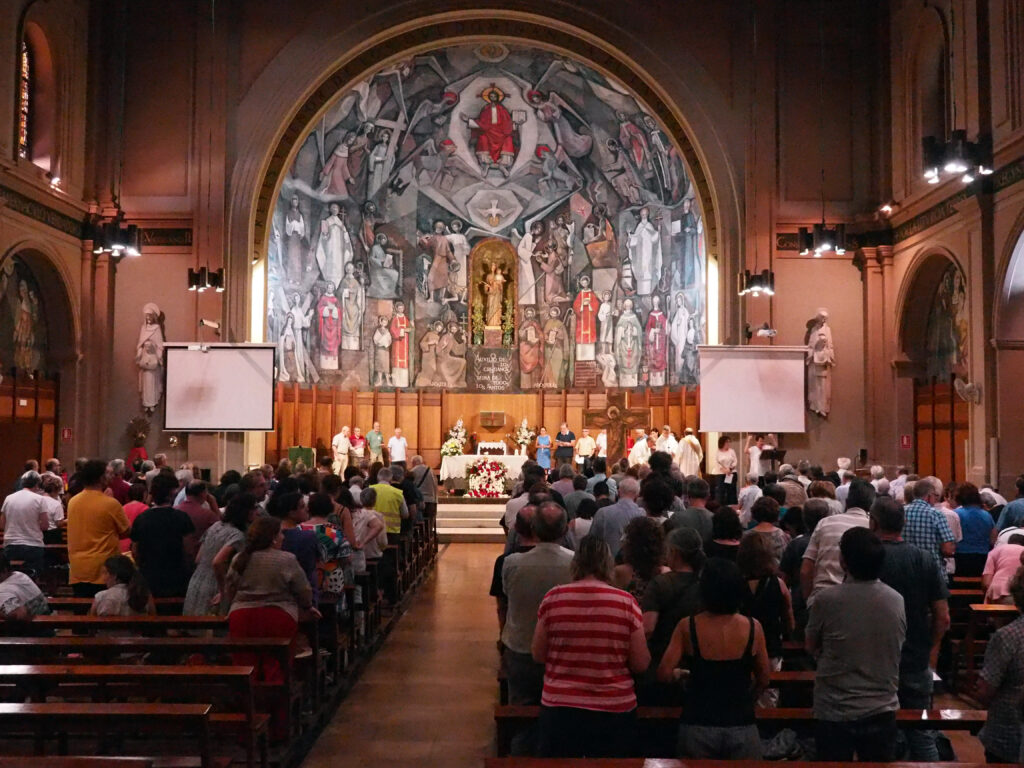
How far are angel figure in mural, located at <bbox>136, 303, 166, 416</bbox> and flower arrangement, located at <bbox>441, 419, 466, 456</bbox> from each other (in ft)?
21.5

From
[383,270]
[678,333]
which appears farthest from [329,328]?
[678,333]

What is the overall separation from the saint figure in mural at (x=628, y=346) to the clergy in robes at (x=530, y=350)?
2139 millimetres

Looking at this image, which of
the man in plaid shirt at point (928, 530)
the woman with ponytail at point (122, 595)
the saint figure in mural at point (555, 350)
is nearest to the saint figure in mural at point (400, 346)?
the saint figure in mural at point (555, 350)

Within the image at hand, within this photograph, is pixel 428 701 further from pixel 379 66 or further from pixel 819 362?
pixel 379 66

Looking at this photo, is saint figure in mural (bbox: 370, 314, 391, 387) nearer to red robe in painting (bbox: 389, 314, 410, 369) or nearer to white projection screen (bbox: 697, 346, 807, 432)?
red robe in painting (bbox: 389, 314, 410, 369)

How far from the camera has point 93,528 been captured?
281 inches

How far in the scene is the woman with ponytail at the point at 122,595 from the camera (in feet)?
19.8

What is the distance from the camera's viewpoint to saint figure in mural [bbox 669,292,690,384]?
22250mm

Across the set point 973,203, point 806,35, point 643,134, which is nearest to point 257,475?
point 973,203

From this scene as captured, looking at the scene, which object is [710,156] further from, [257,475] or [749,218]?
[257,475]

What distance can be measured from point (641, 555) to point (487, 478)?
15897 millimetres

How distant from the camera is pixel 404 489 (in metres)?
11.9

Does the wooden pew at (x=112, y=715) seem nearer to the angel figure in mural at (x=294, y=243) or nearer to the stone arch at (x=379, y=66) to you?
the stone arch at (x=379, y=66)

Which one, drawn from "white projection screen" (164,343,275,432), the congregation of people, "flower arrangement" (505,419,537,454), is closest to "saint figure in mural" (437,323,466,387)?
"flower arrangement" (505,419,537,454)
